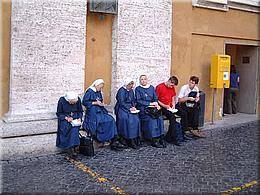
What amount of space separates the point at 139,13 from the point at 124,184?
4.18m

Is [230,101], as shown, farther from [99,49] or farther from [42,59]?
[42,59]

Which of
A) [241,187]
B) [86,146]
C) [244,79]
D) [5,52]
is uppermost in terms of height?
[5,52]

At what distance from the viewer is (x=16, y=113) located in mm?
6277

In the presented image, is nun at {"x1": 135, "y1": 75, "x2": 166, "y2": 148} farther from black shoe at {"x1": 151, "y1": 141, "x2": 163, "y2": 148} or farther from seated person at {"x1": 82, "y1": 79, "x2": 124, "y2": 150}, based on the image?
seated person at {"x1": 82, "y1": 79, "x2": 124, "y2": 150}

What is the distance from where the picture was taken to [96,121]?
21.6 ft

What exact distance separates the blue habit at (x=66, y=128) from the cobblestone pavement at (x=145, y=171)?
0.96ft

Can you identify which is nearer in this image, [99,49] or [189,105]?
[99,49]

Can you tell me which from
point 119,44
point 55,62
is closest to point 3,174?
point 55,62

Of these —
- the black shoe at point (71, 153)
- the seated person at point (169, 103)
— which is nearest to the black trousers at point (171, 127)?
the seated person at point (169, 103)

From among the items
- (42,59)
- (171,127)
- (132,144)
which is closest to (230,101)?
(171,127)

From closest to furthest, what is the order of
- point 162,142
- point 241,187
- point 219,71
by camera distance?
point 241,187
point 162,142
point 219,71

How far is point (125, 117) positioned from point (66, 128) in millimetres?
1283

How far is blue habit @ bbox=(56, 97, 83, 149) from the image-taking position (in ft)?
20.1

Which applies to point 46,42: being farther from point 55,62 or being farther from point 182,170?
point 182,170
